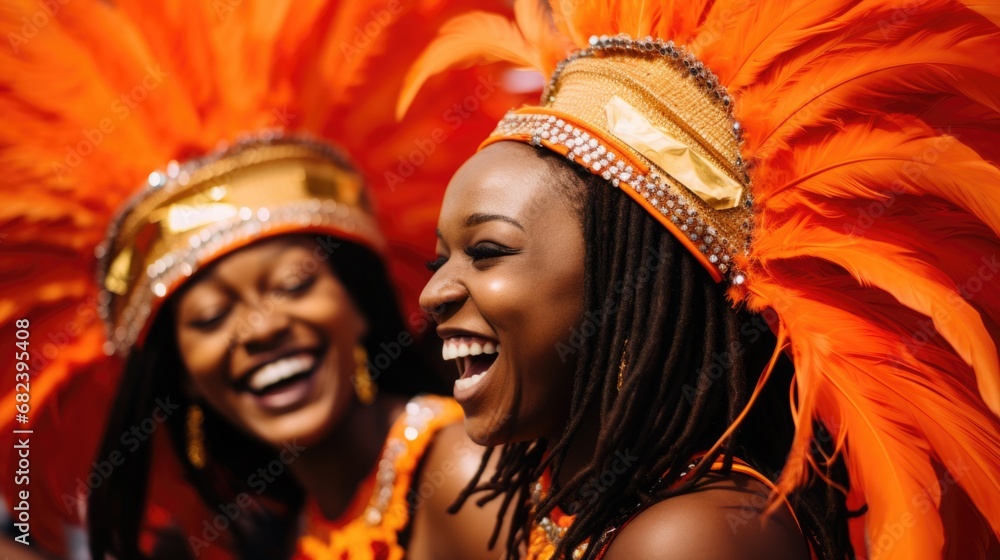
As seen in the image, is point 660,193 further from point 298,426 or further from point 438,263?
point 298,426

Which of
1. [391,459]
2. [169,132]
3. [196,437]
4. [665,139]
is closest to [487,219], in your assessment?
[665,139]

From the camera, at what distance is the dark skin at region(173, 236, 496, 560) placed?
2.75 metres

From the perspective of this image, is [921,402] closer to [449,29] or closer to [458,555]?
[458,555]

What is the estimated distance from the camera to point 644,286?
173 centimetres

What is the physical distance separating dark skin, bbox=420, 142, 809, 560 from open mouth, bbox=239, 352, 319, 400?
42.1 inches

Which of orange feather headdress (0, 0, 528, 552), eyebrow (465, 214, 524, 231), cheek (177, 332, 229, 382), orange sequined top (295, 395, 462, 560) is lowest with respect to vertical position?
orange sequined top (295, 395, 462, 560)

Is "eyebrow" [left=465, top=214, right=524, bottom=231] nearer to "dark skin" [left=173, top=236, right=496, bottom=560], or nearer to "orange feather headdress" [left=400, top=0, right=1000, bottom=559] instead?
"orange feather headdress" [left=400, top=0, right=1000, bottom=559]

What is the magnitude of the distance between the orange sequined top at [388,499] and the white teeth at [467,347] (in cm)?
83

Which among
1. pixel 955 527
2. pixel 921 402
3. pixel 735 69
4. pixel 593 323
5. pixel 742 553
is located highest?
pixel 735 69

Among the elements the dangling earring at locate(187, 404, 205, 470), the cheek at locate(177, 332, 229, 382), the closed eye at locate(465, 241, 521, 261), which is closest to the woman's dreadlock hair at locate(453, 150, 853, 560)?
the closed eye at locate(465, 241, 521, 261)

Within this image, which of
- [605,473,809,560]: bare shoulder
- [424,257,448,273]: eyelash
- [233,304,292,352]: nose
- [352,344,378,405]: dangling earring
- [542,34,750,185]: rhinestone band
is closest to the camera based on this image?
[605,473,809,560]: bare shoulder

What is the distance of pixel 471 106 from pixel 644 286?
1.43 meters

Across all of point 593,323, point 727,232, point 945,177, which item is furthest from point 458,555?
point 945,177

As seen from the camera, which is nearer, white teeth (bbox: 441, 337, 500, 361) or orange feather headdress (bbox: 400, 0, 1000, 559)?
orange feather headdress (bbox: 400, 0, 1000, 559)
